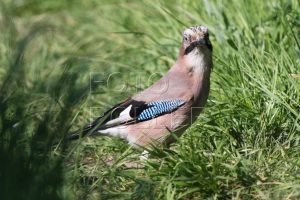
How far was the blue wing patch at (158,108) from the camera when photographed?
5.80 metres

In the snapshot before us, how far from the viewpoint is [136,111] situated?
233 inches

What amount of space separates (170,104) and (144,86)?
1207 millimetres

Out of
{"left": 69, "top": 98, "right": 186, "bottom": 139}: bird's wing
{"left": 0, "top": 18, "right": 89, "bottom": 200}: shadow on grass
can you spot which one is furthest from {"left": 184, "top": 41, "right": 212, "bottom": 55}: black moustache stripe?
{"left": 0, "top": 18, "right": 89, "bottom": 200}: shadow on grass

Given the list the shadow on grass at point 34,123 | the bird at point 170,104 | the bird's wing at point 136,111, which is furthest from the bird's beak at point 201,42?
the shadow on grass at point 34,123

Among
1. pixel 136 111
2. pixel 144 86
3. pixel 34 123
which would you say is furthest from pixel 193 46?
pixel 34 123

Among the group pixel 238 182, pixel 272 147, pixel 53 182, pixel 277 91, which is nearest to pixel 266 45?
pixel 277 91

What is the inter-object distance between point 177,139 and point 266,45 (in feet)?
5.65

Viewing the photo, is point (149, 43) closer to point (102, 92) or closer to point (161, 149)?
point (102, 92)

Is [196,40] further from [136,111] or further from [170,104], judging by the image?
[136,111]

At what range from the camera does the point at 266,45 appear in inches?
273

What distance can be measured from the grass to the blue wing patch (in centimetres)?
22

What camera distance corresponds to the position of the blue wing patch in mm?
5805

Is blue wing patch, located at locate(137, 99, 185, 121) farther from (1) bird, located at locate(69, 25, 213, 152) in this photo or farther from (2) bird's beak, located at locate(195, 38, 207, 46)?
(2) bird's beak, located at locate(195, 38, 207, 46)

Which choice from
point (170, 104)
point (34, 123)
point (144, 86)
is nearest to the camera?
point (34, 123)
